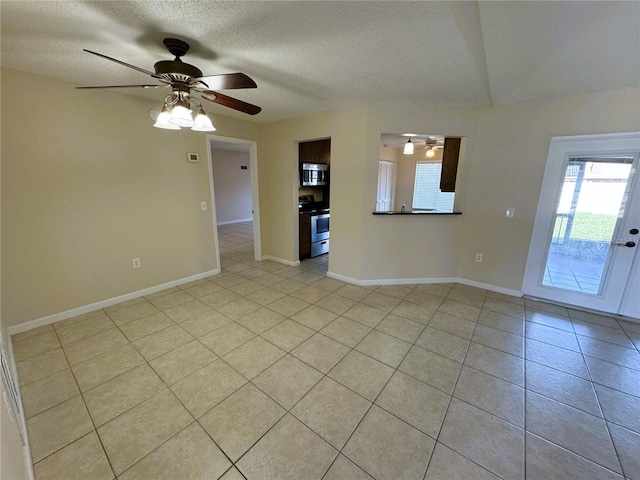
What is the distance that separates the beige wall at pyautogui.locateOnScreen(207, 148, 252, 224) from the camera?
7641 mm

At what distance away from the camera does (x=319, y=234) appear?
486 centimetres

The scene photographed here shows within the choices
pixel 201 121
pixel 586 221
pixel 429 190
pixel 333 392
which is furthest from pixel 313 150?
pixel 333 392

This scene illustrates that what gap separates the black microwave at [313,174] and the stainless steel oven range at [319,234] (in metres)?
0.67

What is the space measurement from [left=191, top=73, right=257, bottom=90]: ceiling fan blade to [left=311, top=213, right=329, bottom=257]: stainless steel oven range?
291 centimetres

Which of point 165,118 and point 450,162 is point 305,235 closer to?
point 450,162

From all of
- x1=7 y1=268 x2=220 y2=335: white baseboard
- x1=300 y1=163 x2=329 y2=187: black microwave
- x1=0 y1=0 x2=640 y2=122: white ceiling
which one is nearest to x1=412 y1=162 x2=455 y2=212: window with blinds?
x1=300 y1=163 x2=329 y2=187: black microwave

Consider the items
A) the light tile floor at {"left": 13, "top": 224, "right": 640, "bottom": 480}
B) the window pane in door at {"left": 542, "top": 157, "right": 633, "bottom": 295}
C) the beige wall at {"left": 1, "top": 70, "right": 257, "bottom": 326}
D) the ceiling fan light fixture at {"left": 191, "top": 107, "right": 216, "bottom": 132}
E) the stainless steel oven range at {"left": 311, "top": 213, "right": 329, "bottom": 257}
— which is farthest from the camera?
the stainless steel oven range at {"left": 311, "top": 213, "right": 329, "bottom": 257}

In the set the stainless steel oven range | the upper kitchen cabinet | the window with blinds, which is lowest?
the stainless steel oven range

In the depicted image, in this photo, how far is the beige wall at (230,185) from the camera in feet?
25.1

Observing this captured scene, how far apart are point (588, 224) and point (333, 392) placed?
10.9 feet

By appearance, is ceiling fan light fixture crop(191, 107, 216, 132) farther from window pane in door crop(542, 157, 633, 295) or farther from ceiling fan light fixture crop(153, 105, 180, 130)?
Result: window pane in door crop(542, 157, 633, 295)

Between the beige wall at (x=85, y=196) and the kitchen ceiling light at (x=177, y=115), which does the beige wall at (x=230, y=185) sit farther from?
the kitchen ceiling light at (x=177, y=115)

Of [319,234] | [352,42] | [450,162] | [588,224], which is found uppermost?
[352,42]

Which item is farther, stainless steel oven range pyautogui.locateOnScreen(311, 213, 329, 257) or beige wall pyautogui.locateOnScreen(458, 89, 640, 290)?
stainless steel oven range pyautogui.locateOnScreen(311, 213, 329, 257)
